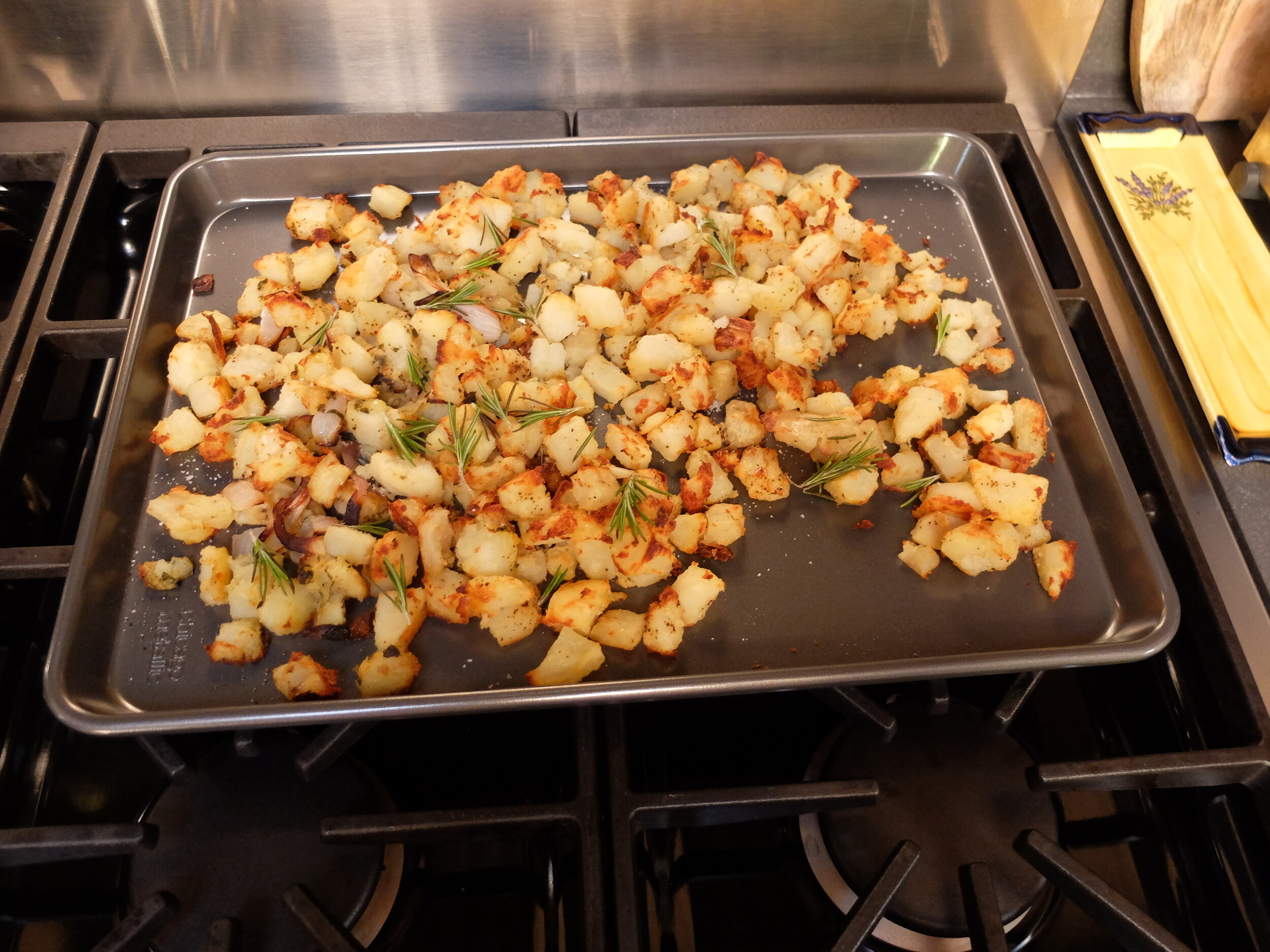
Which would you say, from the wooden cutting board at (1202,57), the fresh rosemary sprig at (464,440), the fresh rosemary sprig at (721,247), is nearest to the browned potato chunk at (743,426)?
the fresh rosemary sprig at (721,247)

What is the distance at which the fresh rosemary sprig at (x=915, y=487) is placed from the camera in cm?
115

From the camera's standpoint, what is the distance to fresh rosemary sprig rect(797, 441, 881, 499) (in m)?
1.11

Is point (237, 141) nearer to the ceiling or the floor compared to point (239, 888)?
nearer to the ceiling

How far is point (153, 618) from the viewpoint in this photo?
1.02 m

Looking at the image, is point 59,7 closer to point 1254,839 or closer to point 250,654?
point 250,654

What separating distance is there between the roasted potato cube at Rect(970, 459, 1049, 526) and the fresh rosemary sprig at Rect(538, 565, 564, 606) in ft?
1.89

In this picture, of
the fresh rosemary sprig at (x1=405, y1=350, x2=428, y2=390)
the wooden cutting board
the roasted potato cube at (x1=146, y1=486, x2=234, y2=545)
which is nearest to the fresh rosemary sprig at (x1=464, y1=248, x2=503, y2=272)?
the fresh rosemary sprig at (x1=405, y1=350, x2=428, y2=390)

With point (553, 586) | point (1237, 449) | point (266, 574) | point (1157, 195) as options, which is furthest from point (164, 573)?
point (1157, 195)

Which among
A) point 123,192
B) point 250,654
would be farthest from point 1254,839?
point 123,192

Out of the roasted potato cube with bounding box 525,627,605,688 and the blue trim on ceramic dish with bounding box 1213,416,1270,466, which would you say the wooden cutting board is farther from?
the roasted potato cube with bounding box 525,627,605,688

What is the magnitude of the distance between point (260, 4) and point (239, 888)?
4.20 ft

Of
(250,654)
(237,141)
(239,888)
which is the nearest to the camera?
(239,888)

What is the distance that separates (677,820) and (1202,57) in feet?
5.15

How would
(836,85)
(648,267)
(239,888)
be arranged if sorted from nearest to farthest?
(239,888) → (648,267) → (836,85)
